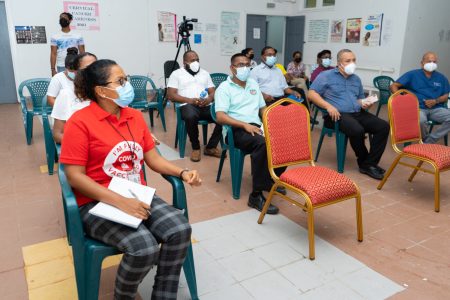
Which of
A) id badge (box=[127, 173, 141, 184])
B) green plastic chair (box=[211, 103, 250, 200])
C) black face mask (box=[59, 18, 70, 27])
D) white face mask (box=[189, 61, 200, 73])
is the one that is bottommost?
green plastic chair (box=[211, 103, 250, 200])

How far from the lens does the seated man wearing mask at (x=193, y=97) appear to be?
397 cm

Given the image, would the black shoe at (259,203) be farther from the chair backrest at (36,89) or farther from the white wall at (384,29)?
the white wall at (384,29)

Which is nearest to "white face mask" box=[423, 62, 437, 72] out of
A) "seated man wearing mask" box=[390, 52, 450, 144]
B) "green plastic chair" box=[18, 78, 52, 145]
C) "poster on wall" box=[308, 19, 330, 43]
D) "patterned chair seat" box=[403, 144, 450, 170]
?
"seated man wearing mask" box=[390, 52, 450, 144]

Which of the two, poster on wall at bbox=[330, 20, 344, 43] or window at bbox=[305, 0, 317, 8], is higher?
window at bbox=[305, 0, 317, 8]

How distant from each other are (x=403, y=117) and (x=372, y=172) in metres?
0.64

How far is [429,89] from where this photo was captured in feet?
13.6

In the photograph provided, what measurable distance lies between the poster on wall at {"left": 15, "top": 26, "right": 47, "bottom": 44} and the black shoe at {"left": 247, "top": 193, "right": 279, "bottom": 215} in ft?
18.3

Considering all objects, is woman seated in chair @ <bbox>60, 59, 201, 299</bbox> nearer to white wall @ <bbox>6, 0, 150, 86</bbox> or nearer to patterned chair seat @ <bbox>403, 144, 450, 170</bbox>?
patterned chair seat @ <bbox>403, 144, 450, 170</bbox>

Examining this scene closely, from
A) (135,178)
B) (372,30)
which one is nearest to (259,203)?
(135,178)

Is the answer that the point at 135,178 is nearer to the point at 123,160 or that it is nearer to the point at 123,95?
the point at 123,160

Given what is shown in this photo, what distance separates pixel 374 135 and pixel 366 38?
4.63 meters

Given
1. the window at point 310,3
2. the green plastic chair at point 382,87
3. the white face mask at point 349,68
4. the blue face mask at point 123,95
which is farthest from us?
the window at point 310,3

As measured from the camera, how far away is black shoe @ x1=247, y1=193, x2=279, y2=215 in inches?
107

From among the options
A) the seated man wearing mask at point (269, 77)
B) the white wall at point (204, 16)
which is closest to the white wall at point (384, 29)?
the white wall at point (204, 16)
